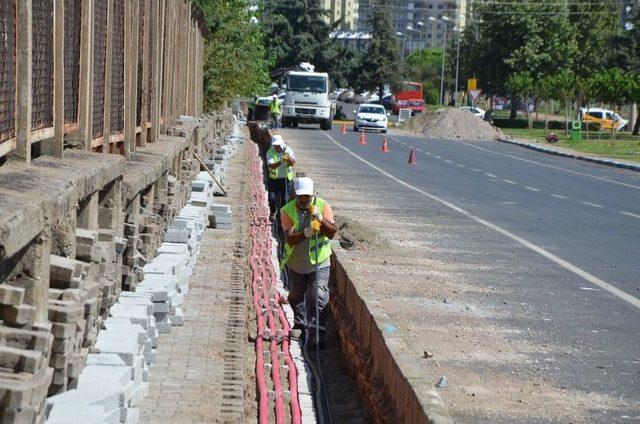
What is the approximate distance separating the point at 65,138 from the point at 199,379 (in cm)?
190

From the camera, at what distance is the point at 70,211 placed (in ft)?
21.6

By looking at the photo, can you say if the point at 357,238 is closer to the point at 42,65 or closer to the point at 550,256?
the point at 550,256

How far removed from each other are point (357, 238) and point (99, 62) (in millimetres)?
7937

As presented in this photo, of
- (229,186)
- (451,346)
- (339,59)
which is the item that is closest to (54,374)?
(451,346)

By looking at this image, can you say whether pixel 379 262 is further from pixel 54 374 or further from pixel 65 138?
pixel 54 374

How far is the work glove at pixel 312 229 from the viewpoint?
11.9 metres

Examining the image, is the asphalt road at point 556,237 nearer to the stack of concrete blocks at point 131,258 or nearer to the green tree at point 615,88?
the stack of concrete blocks at point 131,258

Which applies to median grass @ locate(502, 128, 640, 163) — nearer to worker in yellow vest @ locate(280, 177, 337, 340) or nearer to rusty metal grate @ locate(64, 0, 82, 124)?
worker in yellow vest @ locate(280, 177, 337, 340)

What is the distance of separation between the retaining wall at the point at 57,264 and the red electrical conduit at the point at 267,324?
135 cm

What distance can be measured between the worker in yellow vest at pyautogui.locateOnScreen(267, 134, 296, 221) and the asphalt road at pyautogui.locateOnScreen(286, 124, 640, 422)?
2913mm

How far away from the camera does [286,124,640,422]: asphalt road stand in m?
10.9

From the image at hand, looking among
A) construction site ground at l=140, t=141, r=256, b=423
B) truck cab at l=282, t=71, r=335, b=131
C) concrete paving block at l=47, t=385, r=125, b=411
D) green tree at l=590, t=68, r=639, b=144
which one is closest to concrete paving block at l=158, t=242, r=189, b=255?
construction site ground at l=140, t=141, r=256, b=423

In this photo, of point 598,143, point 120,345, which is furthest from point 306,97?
point 120,345

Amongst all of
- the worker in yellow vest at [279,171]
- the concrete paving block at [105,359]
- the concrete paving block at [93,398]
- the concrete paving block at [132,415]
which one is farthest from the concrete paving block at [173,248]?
the worker in yellow vest at [279,171]
